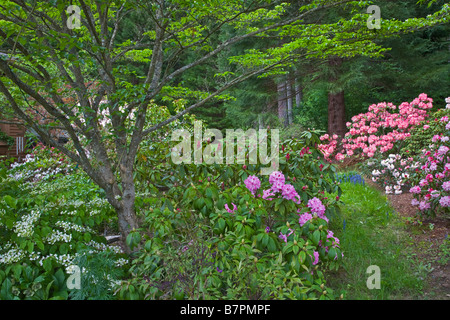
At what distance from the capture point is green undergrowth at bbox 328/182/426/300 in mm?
2412

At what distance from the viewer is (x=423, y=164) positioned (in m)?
4.11

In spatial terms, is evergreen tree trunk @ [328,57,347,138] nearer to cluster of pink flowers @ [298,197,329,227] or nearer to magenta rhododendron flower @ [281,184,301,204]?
cluster of pink flowers @ [298,197,329,227]

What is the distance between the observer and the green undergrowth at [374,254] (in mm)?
2412

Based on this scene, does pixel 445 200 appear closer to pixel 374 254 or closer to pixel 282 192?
pixel 374 254

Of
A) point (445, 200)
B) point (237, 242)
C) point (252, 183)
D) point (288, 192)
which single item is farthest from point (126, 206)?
point (445, 200)

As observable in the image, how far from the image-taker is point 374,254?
293cm

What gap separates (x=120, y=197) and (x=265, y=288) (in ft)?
4.86

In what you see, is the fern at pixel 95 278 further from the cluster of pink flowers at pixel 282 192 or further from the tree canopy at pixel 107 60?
the cluster of pink flowers at pixel 282 192

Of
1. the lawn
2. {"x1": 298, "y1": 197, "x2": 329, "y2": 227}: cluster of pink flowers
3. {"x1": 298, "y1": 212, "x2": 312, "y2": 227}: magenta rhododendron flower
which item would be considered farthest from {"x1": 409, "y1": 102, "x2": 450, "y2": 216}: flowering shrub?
{"x1": 298, "y1": 212, "x2": 312, "y2": 227}: magenta rhododendron flower

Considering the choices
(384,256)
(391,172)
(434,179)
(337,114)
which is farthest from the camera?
(337,114)

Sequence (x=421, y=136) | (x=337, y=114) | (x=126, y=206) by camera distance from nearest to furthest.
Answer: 1. (x=126, y=206)
2. (x=421, y=136)
3. (x=337, y=114)

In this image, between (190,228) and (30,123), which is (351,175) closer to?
(190,228)

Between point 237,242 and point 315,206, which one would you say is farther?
point 315,206
